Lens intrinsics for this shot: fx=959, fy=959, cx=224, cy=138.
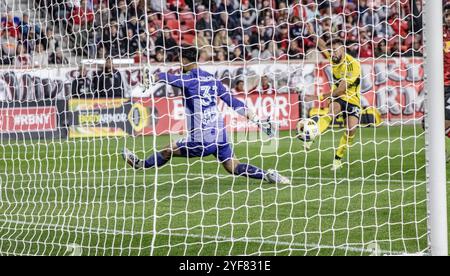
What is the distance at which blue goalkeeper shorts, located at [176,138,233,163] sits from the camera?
1090 centimetres

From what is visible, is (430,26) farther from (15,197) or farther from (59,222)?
(15,197)

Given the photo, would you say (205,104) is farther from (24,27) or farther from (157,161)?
(24,27)

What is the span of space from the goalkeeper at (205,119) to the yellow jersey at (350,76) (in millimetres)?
2468

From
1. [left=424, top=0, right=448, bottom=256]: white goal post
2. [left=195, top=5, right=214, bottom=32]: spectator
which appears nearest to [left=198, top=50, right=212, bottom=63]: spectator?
[left=195, top=5, right=214, bottom=32]: spectator

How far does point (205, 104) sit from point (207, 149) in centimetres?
54

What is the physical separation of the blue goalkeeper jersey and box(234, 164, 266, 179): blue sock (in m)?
0.40

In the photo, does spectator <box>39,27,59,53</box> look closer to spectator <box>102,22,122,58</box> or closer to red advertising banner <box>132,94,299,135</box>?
spectator <box>102,22,122,58</box>

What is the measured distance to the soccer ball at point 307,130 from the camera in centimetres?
1242

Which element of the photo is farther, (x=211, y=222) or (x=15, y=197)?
(x=15, y=197)
